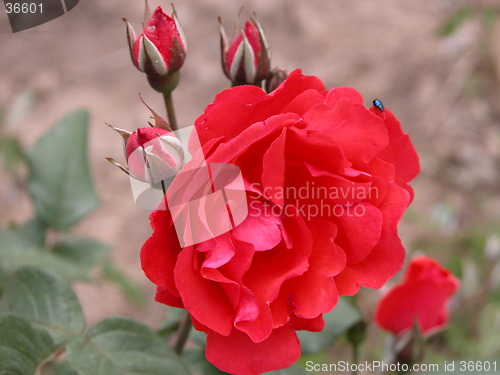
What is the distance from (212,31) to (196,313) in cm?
238

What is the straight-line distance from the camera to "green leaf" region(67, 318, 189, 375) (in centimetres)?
70

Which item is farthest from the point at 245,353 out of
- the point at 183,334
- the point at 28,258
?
the point at 28,258

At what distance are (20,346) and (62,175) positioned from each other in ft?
1.86

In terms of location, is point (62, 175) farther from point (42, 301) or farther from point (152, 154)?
point (152, 154)

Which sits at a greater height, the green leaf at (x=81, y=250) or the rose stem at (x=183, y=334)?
the rose stem at (x=183, y=334)

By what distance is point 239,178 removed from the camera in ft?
1.87

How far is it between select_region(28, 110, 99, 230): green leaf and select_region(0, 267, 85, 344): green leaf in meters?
0.38

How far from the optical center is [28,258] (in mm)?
1062

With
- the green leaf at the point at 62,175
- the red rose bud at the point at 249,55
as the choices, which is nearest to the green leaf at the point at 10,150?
the green leaf at the point at 62,175

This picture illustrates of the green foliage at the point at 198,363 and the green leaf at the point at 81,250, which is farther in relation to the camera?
the green leaf at the point at 81,250

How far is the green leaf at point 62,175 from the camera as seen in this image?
119 centimetres

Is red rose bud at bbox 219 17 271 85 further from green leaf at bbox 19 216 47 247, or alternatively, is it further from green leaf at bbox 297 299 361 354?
green leaf at bbox 19 216 47 247

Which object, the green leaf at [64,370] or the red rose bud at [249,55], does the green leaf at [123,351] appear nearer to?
the green leaf at [64,370]

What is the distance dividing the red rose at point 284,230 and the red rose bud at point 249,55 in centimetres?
11
